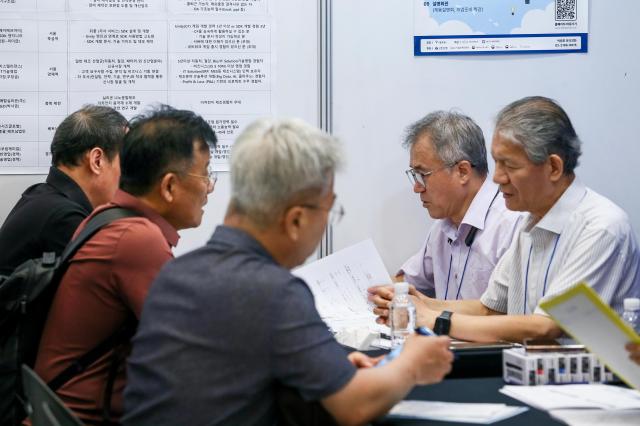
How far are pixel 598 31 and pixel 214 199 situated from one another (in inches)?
68.3

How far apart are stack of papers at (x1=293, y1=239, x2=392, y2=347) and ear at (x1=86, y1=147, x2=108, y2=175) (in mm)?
905

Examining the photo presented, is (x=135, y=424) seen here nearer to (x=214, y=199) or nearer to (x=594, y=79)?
(x=214, y=199)

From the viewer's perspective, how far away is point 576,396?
1661 mm

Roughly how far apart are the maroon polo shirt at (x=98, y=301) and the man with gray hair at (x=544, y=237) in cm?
92

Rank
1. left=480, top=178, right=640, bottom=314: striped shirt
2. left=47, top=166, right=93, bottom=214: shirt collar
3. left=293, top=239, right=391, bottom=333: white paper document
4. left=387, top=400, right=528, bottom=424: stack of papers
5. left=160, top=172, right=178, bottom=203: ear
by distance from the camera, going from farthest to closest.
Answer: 1. left=47, top=166, right=93, bottom=214: shirt collar
2. left=293, top=239, right=391, bottom=333: white paper document
3. left=480, top=178, right=640, bottom=314: striped shirt
4. left=160, top=172, right=178, bottom=203: ear
5. left=387, top=400, right=528, bottom=424: stack of papers

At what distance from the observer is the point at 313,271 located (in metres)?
2.60

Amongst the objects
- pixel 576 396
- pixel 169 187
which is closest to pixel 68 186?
pixel 169 187

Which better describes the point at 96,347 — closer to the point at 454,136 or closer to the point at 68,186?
the point at 68,186

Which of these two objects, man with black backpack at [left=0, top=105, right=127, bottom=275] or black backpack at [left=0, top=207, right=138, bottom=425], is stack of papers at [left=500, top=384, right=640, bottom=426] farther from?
man with black backpack at [left=0, top=105, right=127, bottom=275]

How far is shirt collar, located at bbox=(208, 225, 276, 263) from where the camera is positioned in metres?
1.40

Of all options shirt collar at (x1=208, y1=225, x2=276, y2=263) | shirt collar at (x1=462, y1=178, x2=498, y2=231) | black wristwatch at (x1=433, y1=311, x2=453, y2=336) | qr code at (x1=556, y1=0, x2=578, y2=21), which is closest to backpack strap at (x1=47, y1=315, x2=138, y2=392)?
shirt collar at (x1=208, y1=225, x2=276, y2=263)

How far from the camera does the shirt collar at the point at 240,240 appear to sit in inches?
55.2

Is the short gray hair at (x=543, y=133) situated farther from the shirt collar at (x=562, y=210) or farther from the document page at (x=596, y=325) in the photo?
the document page at (x=596, y=325)

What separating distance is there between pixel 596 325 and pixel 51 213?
1868mm
